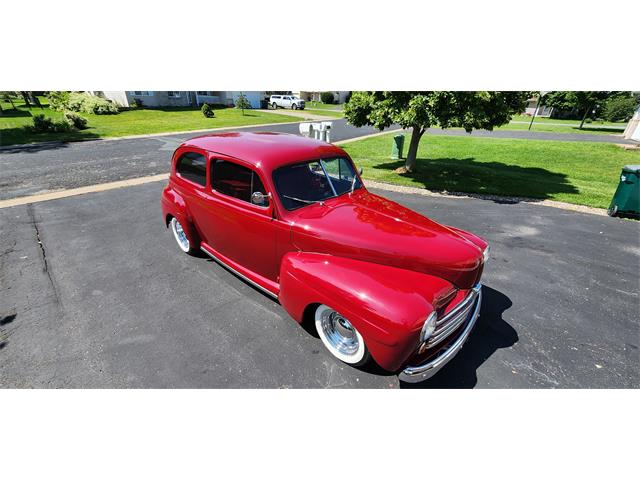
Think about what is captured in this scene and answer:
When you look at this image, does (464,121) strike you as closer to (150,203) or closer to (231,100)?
(150,203)

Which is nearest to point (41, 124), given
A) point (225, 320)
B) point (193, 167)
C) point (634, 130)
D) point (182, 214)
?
point (182, 214)

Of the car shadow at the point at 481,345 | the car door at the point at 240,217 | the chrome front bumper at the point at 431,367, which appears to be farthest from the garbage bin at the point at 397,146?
the chrome front bumper at the point at 431,367

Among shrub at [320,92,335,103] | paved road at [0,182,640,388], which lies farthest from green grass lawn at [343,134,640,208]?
shrub at [320,92,335,103]

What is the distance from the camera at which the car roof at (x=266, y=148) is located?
3.67 meters

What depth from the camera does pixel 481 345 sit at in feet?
11.6

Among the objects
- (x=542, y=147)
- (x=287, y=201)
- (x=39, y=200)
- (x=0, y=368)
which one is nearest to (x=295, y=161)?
(x=287, y=201)

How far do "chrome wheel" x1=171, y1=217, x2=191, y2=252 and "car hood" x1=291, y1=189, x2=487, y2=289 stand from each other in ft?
9.39

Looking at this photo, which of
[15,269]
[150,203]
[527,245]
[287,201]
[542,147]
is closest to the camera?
[287,201]

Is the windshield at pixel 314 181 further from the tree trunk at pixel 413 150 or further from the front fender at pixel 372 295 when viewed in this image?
the tree trunk at pixel 413 150

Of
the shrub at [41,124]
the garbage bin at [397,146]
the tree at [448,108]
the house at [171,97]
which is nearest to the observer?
the tree at [448,108]

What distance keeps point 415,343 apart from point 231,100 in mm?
45007

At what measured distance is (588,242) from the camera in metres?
6.06

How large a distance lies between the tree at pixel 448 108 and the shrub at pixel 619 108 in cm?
4044

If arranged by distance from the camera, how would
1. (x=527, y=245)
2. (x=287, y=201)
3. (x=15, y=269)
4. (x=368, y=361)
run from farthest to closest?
(x=527, y=245)
(x=15, y=269)
(x=287, y=201)
(x=368, y=361)
